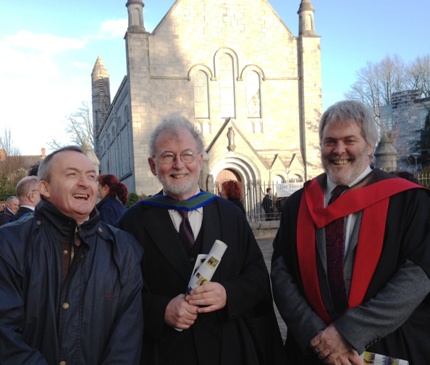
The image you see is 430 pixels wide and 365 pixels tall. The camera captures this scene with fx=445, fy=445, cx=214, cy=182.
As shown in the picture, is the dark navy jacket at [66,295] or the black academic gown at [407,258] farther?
the black academic gown at [407,258]

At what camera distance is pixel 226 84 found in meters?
24.2

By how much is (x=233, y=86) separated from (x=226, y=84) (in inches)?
15.7

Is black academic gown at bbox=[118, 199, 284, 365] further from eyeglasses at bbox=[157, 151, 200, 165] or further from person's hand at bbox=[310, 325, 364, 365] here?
person's hand at bbox=[310, 325, 364, 365]

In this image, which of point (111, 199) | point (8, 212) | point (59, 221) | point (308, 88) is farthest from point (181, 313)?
point (308, 88)

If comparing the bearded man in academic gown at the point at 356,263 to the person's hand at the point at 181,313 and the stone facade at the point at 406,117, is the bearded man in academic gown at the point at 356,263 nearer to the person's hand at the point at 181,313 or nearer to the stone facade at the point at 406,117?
the person's hand at the point at 181,313

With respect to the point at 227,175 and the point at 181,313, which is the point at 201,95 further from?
the point at 181,313

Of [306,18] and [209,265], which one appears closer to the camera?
[209,265]

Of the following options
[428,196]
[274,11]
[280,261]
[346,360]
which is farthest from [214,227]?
[274,11]

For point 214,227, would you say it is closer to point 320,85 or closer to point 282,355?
point 282,355

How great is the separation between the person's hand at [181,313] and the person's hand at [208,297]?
0.11 feet

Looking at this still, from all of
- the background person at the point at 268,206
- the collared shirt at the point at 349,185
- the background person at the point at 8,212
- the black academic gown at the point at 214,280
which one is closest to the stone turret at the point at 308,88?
the background person at the point at 268,206

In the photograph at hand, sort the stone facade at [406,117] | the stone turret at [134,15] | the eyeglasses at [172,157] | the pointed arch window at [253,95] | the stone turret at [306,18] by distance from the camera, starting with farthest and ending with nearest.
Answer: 1. the stone facade at [406,117]
2. the stone turret at [306,18]
3. the pointed arch window at [253,95]
4. the stone turret at [134,15]
5. the eyeglasses at [172,157]

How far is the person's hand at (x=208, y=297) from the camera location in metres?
2.58

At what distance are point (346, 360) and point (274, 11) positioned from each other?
2470cm
